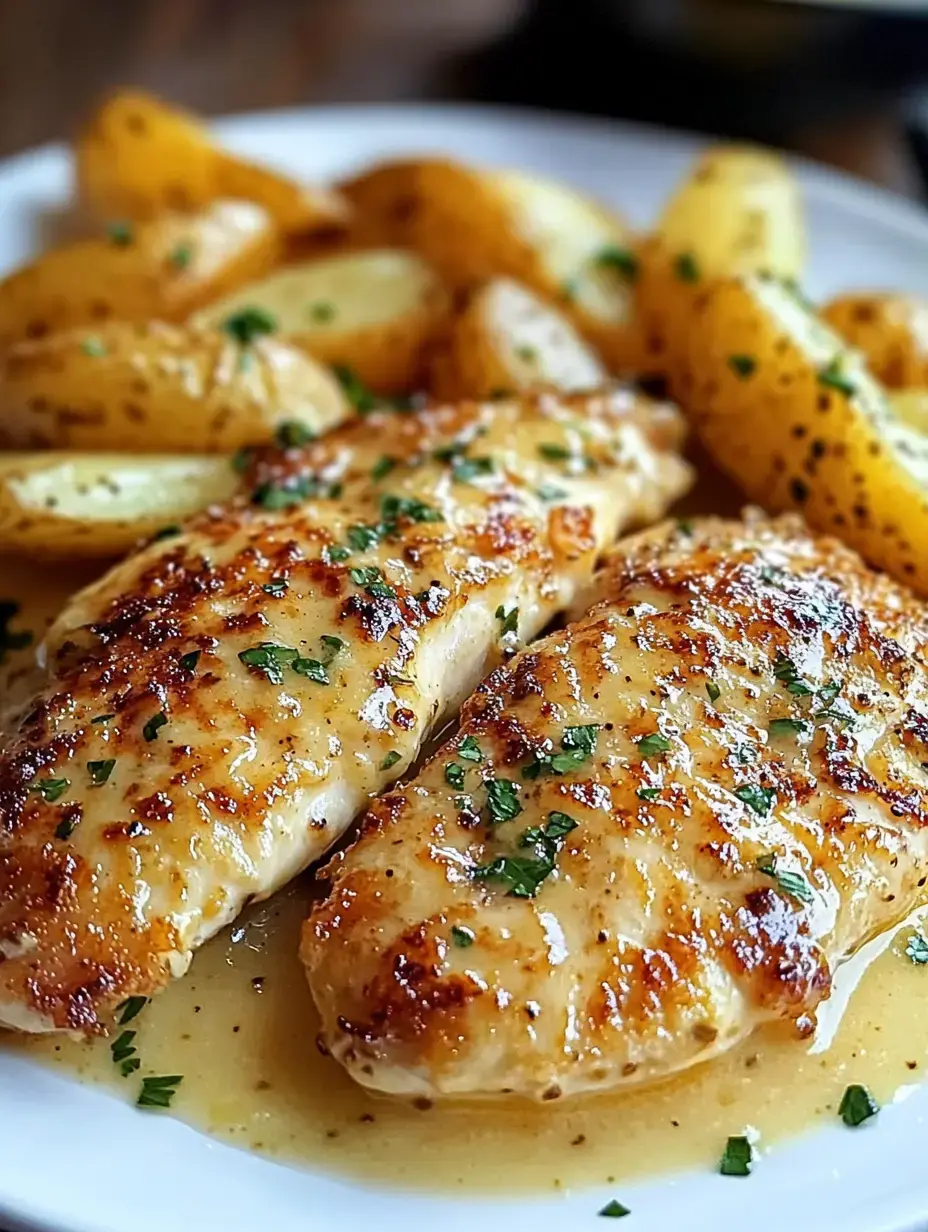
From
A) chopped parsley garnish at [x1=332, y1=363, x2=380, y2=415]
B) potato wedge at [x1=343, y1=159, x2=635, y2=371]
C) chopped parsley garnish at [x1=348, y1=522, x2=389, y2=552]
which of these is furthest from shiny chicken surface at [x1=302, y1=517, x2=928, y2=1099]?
potato wedge at [x1=343, y1=159, x2=635, y2=371]

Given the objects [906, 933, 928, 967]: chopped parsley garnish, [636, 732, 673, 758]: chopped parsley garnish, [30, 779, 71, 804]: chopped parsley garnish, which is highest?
[636, 732, 673, 758]: chopped parsley garnish

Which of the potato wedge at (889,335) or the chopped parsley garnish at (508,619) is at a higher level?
the potato wedge at (889,335)

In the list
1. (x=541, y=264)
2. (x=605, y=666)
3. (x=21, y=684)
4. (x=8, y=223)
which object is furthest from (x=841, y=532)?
(x=8, y=223)

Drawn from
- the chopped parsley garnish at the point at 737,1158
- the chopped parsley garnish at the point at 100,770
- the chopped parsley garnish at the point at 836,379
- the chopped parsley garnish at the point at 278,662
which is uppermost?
the chopped parsley garnish at the point at 836,379

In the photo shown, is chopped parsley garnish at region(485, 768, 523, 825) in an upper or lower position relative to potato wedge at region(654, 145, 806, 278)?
lower

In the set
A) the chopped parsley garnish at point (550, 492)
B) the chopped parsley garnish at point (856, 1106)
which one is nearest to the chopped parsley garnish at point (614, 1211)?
the chopped parsley garnish at point (856, 1106)

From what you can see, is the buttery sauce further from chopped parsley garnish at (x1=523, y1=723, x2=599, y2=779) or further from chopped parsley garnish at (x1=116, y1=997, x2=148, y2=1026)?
chopped parsley garnish at (x1=523, y1=723, x2=599, y2=779)

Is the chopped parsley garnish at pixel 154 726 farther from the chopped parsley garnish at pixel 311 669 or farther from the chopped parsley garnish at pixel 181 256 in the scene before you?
the chopped parsley garnish at pixel 181 256
